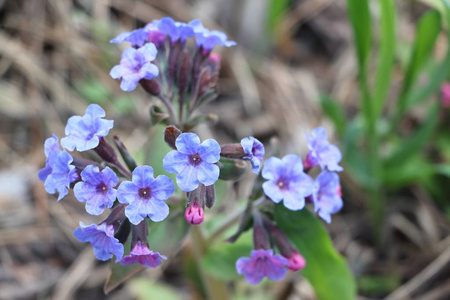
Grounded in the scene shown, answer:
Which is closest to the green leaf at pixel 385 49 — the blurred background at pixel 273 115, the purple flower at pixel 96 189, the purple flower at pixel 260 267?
the blurred background at pixel 273 115

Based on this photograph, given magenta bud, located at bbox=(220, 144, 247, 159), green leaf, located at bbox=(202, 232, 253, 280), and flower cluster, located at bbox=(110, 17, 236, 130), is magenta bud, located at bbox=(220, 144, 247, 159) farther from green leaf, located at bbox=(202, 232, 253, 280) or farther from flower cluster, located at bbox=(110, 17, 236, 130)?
green leaf, located at bbox=(202, 232, 253, 280)

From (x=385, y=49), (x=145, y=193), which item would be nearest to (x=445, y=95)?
(x=385, y=49)

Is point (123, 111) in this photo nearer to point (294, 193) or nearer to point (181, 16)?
point (181, 16)

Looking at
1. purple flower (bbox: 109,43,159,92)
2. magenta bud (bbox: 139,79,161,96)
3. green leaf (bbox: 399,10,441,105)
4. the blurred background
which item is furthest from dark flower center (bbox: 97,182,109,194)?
green leaf (bbox: 399,10,441,105)

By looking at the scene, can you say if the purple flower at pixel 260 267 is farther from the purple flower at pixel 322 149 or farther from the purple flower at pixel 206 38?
the purple flower at pixel 206 38

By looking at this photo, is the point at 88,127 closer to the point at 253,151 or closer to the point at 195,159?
the point at 195,159

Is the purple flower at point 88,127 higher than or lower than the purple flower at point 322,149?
lower
